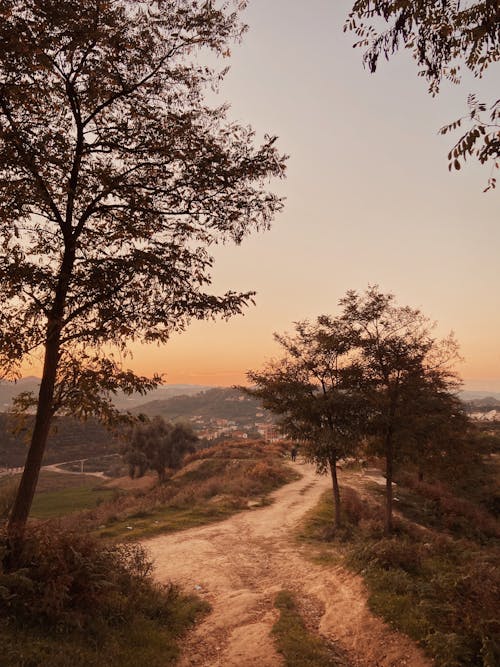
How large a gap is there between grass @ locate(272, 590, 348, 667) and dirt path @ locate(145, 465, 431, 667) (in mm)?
182

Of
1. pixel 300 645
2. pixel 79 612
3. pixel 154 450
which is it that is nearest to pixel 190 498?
pixel 300 645

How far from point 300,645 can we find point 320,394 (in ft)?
36.8

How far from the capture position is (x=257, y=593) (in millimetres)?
10719

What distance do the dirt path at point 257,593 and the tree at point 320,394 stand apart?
14.2 ft

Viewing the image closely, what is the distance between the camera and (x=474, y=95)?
4.08 meters

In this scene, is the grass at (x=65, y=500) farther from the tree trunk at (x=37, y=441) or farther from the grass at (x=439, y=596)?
the tree trunk at (x=37, y=441)

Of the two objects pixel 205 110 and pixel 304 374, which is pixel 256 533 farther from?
pixel 205 110

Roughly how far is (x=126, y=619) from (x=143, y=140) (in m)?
9.45

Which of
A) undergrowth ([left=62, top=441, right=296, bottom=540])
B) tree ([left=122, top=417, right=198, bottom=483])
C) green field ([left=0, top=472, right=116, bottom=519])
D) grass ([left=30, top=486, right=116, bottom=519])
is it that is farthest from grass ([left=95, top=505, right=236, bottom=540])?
grass ([left=30, top=486, right=116, bottom=519])

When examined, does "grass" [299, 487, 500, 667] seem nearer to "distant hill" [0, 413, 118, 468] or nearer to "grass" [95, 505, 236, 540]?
"grass" [95, 505, 236, 540]

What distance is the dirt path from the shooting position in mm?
7227

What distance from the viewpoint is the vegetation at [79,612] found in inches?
235

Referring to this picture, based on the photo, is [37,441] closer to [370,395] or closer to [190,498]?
[370,395]

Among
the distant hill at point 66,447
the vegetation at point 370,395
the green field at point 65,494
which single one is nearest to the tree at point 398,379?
the vegetation at point 370,395
